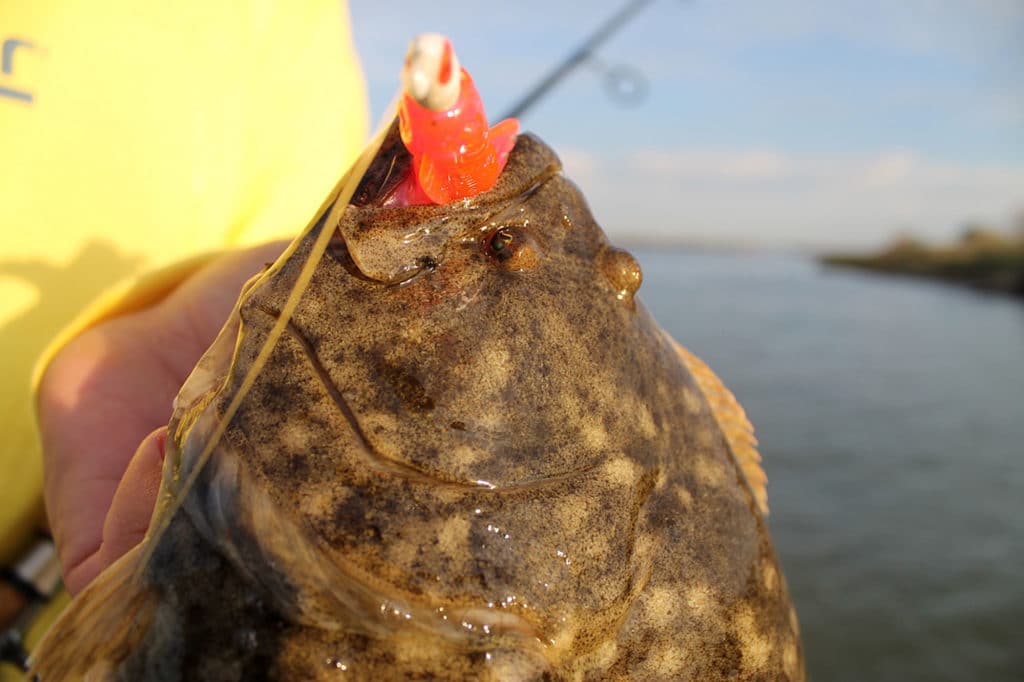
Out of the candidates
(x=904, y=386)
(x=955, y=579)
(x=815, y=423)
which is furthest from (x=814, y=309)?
(x=955, y=579)

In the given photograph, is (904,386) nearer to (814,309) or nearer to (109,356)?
(814,309)

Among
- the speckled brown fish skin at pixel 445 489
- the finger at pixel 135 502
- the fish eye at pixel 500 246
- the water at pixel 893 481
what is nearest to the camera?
the speckled brown fish skin at pixel 445 489

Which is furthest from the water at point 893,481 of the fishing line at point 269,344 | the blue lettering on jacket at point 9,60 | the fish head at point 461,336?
the blue lettering on jacket at point 9,60

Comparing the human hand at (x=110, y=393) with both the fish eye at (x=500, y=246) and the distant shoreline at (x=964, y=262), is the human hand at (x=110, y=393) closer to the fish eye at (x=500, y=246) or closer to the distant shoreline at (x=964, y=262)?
the fish eye at (x=500, y=246)

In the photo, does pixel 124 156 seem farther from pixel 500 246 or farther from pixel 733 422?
pixel 733 422

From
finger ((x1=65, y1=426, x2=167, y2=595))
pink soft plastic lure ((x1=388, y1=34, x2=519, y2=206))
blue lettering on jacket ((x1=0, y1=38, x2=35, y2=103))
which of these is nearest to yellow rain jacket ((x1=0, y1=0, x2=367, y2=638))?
blue lettering on jacket ((x1=0, y1=38, x2=35, y2=103))
